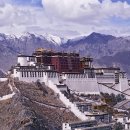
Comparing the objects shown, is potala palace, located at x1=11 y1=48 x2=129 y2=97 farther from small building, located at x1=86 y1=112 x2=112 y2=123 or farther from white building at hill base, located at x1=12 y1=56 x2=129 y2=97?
small building, located at x1=86 y1=112 x2=112 y2=123

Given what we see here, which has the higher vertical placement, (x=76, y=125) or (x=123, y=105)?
(x=123, y=105)

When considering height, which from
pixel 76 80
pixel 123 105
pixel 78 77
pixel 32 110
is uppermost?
pixel 78 77

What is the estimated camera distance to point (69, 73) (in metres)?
105

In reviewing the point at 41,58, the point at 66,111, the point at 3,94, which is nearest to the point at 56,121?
the point at 66,111

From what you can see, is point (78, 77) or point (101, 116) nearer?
point (101, 116)

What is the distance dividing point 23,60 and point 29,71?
8.16 m

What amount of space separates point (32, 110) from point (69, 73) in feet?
71.3

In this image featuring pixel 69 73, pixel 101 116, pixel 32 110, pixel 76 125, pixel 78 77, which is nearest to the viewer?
pixel 76 125

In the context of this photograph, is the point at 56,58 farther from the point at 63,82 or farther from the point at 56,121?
the point at 56,121

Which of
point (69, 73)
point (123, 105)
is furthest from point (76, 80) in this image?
point (123, 105)

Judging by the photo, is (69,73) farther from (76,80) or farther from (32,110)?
(32,110)

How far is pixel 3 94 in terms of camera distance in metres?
91.1

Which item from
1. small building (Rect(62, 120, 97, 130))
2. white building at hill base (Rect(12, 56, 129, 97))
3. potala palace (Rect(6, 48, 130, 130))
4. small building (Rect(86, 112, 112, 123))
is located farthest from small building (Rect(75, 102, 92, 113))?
white building at hill base (Rect(12, 56, 129, 97))

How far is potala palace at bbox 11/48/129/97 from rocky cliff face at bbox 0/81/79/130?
2.65 metres
